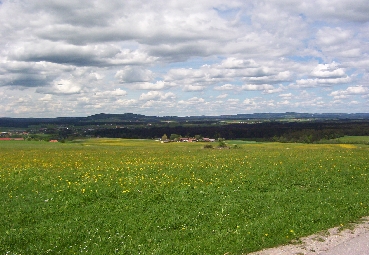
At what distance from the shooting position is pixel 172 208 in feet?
42.9

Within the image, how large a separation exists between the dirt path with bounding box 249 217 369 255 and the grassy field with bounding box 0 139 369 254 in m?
0.34

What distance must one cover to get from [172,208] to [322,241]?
541cm

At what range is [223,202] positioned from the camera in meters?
13.8

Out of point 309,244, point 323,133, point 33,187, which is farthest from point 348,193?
point 323,133

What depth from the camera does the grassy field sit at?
32.0 feet

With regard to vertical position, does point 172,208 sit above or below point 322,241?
above

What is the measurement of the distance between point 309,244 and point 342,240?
1.07 meters

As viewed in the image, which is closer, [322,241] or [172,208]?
[322,241]

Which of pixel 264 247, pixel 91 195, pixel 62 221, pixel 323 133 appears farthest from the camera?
pixel 323 133

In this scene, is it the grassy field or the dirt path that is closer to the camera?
the dirt path

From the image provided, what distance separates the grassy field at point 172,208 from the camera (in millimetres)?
9742

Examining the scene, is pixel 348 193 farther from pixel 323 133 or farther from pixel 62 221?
pixel 323 133

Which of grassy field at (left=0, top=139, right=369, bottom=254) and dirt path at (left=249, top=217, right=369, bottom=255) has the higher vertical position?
grassy field at (left=0, top=139, right=369, bottom=254)

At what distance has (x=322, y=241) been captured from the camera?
384 inches
